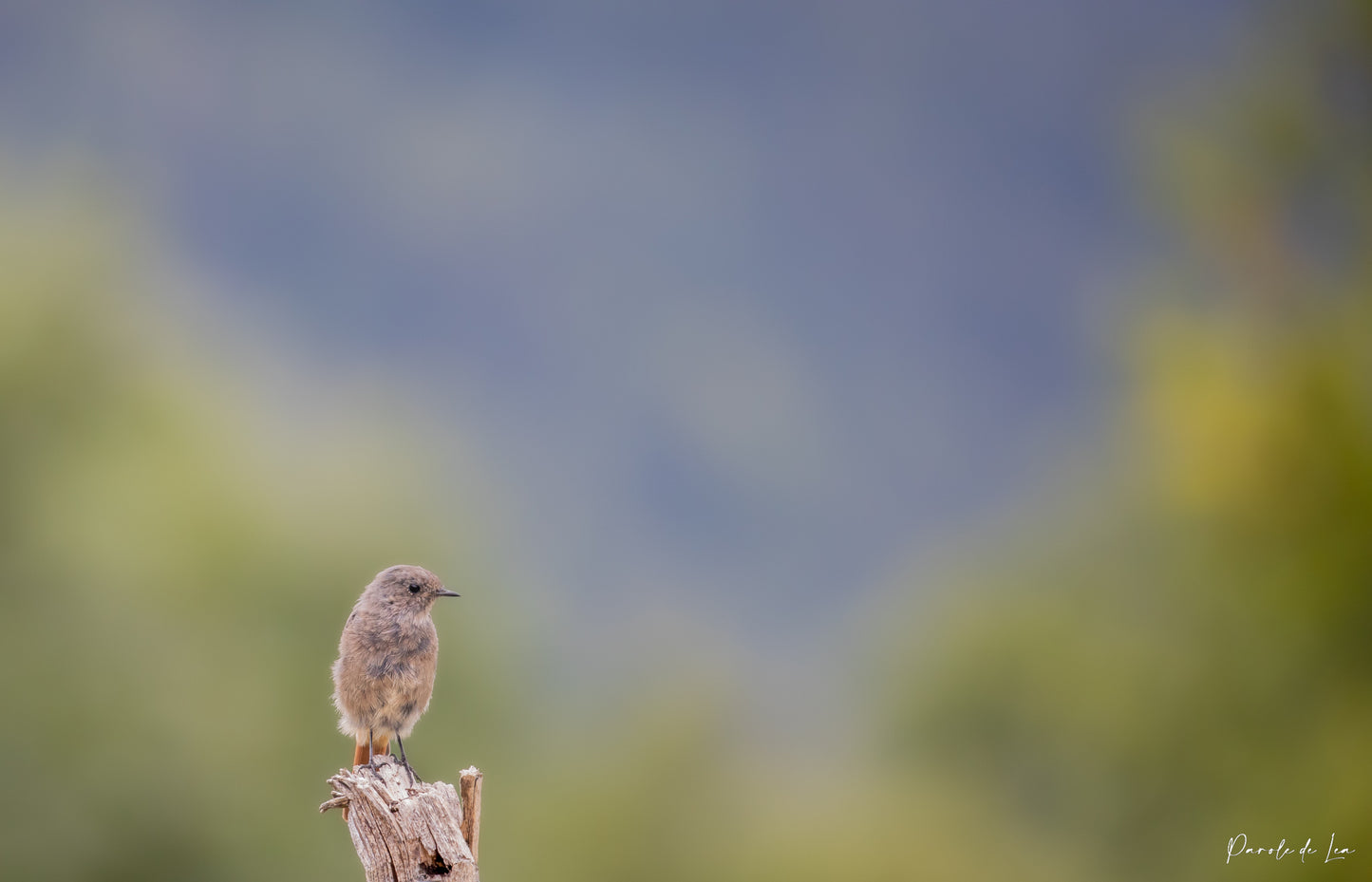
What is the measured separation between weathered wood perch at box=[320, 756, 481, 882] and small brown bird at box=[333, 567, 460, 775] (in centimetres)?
109

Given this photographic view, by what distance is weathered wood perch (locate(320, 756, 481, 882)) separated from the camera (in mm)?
4340

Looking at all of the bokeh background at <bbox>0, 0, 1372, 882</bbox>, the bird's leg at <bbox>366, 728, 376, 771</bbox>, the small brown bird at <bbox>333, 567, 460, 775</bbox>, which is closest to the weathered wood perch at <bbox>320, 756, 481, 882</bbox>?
the bird's leg at <bbox>366, 728, 376, 771</bbox>

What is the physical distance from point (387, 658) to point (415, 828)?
56.8 inches

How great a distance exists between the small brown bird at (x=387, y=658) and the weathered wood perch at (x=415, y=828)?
1.09m

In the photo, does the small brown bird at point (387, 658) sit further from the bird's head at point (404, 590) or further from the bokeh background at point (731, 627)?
the bokeh background at point (731, 627)

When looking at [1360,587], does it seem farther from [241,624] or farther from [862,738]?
[241,624]

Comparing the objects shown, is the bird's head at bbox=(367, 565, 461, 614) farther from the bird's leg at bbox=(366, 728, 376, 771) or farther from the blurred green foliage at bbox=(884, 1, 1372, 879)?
the blurred green foliage at bbox=(884, 1, 1372, 879)

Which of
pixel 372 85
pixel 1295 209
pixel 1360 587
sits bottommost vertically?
pixel 1360 587

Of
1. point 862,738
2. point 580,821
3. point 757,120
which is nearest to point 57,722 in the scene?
point 580,821

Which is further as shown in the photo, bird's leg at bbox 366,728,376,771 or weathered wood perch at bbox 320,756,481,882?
bird's leg at bbox 366,728,376,771

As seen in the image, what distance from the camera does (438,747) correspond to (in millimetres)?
13633

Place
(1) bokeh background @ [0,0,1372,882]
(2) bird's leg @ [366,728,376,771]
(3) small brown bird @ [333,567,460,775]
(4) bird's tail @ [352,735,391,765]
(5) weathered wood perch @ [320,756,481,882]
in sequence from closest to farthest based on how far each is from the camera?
(5) weathered wood perch @ [320,756,481,882]
(2) bird's leg @ [366,728,376,771]
(3) small brown bird @ [333,567,460,775]
(4) bird's tail @ [352,735,391,765]
(1) bokeh background @ [0,0,1372,882]

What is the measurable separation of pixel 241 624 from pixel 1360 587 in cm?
1350

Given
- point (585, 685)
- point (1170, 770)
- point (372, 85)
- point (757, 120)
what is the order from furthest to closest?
point (757, 120) < point (372, 85) < point (585, 685) < point (1170, 770)
